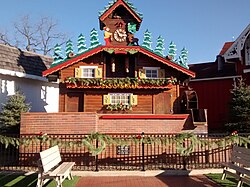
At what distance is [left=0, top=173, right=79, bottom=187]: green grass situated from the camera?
25.1 ft

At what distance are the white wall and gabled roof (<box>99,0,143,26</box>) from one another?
576cm

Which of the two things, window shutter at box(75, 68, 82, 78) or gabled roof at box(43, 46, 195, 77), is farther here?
window shutter at box(75, 68, 82, 78)

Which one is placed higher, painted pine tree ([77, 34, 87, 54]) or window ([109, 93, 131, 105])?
painted pine tree ([77, 34, 87, 54])

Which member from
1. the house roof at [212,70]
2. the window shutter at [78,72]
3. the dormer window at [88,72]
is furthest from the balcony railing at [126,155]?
the house roof at [212,70]

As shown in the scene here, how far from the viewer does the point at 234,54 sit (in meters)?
17.8

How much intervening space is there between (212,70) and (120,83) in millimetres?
11626

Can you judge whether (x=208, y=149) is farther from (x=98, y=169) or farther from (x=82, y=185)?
(x=82, y=185)

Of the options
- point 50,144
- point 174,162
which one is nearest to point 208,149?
point 174,162

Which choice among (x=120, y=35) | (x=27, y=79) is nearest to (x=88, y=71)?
(x=120, y=35)

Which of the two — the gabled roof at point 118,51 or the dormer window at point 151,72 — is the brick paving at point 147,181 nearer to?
the gabled roof at point 118,51

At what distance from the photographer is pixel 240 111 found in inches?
557

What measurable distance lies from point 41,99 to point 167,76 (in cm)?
802

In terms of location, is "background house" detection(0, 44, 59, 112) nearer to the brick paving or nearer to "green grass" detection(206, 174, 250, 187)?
the brick paving

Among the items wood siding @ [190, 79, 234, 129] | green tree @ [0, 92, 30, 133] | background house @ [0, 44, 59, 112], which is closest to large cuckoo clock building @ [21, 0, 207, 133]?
green tree @ [0, 92, 30, 133]
